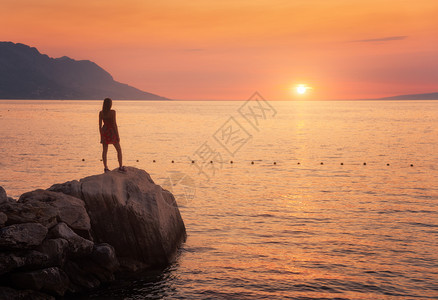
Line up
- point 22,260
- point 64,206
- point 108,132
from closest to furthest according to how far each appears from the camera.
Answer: point 22,260 → point 64,206 → point 108,132

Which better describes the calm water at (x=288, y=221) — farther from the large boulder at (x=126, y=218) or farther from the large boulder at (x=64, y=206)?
the large boulder at (x=64, y=206)

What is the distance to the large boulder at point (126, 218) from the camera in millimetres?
17578

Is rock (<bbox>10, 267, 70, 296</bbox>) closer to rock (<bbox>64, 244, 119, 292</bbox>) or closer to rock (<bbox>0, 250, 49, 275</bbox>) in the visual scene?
rock (<bbox>0, 250, 49, 275</bbox>)

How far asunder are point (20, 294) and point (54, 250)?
163cm

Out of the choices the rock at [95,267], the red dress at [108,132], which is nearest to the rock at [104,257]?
the rock at [95,267]

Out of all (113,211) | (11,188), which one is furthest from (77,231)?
(11,188)

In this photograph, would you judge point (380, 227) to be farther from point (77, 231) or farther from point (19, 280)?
point (19, 280)

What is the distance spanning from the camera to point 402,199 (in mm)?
30391

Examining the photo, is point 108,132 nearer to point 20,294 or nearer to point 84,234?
point 84,234

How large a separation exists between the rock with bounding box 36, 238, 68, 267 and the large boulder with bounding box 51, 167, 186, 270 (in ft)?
8.48

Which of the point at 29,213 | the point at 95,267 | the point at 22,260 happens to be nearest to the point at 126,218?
the point at 95,267

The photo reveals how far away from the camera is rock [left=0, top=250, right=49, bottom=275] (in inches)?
541

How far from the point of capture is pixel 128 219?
17.6 meters

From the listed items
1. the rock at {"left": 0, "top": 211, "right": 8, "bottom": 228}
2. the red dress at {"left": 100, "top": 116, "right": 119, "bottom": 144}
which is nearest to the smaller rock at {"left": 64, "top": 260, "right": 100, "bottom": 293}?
the rock at {"left": 0, "top": 211, "right": 8, "bottom": 228}
